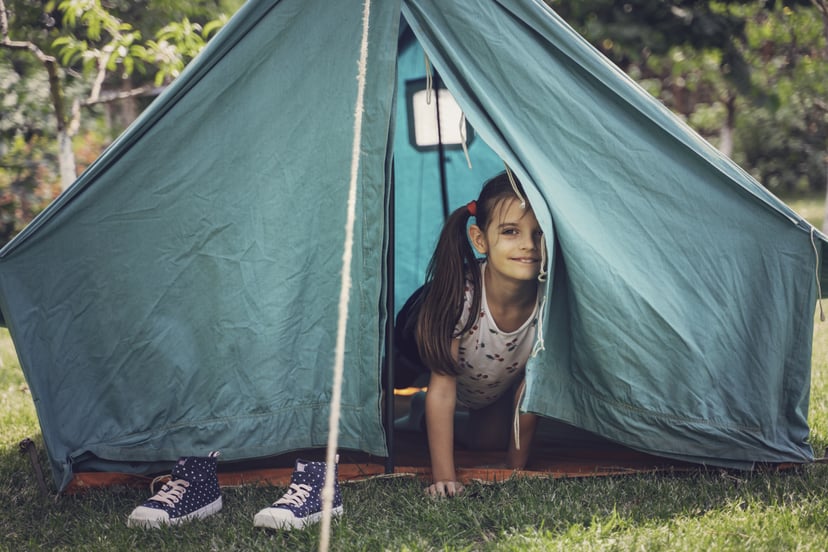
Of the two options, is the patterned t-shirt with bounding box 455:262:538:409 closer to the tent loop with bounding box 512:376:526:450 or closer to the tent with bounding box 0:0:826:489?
the tent loop with bounding box 512:376:526:450

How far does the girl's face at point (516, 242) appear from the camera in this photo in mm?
2449

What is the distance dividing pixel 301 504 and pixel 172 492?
1.19 feet

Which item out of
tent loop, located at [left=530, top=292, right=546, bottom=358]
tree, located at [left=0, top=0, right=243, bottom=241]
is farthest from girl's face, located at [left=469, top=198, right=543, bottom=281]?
tree, located at [left=0, top=0, right=243, bottom=241]

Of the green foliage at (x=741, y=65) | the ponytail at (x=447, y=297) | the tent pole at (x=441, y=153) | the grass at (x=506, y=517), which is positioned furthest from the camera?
the green foliage at (x=741, y=65)

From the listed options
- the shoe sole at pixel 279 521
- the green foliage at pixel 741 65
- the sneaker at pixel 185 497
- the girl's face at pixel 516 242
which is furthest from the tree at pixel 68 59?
the shoe sole at pixel 279 521

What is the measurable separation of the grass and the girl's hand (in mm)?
29

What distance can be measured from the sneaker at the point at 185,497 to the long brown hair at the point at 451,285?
699 mm

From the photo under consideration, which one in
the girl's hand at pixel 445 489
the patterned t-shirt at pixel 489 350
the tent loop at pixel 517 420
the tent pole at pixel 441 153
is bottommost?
the girl's hand at pixel 445 489

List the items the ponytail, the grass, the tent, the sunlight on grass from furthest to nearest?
the sunlight on grass, the ponytail, the tent, the grass

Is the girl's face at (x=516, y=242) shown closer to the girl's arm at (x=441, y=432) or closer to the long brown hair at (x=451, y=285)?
the long brown hair at (x=451, y=285)

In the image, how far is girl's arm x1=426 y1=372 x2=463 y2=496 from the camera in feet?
7.75

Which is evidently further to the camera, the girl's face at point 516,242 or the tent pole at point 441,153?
the tent pole at point 441,153

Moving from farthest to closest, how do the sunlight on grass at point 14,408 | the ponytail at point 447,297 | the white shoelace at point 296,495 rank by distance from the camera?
the sunlight on grass at point 14,408
the ponytail at point 447,297
the white shoelace at point 296,495

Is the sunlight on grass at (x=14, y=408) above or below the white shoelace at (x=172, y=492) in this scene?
below
